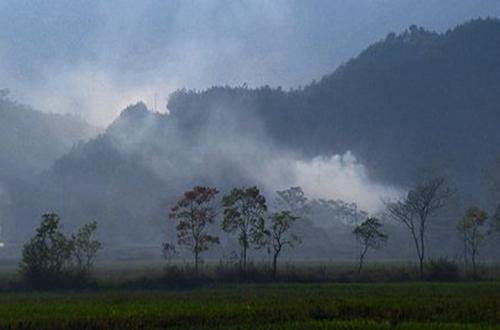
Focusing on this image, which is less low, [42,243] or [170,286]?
Answer: [42,243]

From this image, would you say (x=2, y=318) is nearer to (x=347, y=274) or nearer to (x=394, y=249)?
(x=347, y=274)

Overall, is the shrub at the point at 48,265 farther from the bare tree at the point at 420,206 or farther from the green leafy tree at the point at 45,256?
the bare tree at the point at 420,206

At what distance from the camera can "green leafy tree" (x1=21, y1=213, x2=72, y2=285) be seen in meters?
56.1

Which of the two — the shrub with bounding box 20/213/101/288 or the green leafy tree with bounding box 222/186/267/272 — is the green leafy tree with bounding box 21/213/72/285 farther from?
the green leafy tree with bounding box 222/186/267/272

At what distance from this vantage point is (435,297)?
1393 inches

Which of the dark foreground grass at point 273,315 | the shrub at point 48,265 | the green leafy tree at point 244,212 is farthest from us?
the green leafy tree at point 244,212

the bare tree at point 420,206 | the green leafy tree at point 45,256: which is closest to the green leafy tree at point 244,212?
→ the green leafy tree at point 45,256

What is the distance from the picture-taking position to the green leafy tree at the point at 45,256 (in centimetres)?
5606

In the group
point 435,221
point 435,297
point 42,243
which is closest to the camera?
point 435,297

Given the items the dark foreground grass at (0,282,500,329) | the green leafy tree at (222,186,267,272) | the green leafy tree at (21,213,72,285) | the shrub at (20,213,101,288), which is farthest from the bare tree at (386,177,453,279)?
the green leafy tree at (21,213,72,285)

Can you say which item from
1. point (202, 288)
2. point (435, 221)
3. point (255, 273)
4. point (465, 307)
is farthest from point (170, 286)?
point (435, 221)

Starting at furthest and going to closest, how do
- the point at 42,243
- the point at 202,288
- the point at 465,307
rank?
1. the point at 42,243
2. the point at 202,288
3. the point at 465,307

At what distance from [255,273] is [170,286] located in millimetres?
9709

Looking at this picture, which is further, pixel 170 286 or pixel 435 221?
pixel 435 221
